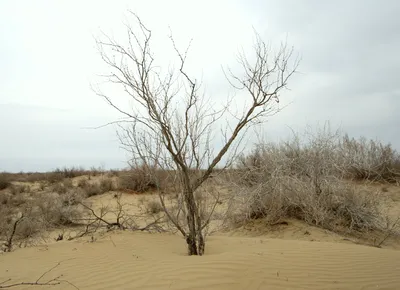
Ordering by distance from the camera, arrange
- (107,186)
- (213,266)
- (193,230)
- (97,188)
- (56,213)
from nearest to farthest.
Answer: (213,266) → (193,230) → (56,213) → (97,188) → (107,186)

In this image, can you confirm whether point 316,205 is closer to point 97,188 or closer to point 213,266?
point 213,266

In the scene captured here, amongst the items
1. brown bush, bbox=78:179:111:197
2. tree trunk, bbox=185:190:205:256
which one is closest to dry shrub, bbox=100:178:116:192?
brown bush, bbox=78:179:111:197

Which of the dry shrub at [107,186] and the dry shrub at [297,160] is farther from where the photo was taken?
the dry shrub at [107,186]

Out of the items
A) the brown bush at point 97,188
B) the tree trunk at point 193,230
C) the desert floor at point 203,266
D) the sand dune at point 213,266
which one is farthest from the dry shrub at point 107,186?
the tree trunk at point 193,230

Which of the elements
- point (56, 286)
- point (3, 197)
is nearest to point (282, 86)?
point (56, 286)

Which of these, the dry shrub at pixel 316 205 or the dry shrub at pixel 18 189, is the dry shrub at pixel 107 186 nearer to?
the dry shrub at pixel 18 189

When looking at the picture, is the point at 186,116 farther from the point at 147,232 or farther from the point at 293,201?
the point at 293,201

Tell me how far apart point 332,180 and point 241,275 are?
5.87 meters

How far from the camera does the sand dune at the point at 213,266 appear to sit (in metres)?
4.05

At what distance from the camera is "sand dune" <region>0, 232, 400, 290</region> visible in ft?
13.3

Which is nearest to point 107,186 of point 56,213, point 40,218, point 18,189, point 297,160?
point 18,189

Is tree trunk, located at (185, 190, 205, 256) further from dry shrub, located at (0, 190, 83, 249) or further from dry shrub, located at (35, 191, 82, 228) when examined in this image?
dry shrub, located at (35, 191, 82, 228)

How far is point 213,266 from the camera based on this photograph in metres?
4.43

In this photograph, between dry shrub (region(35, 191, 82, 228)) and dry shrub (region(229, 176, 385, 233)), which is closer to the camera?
dry shrub (region(229, 176, 385, 233))
